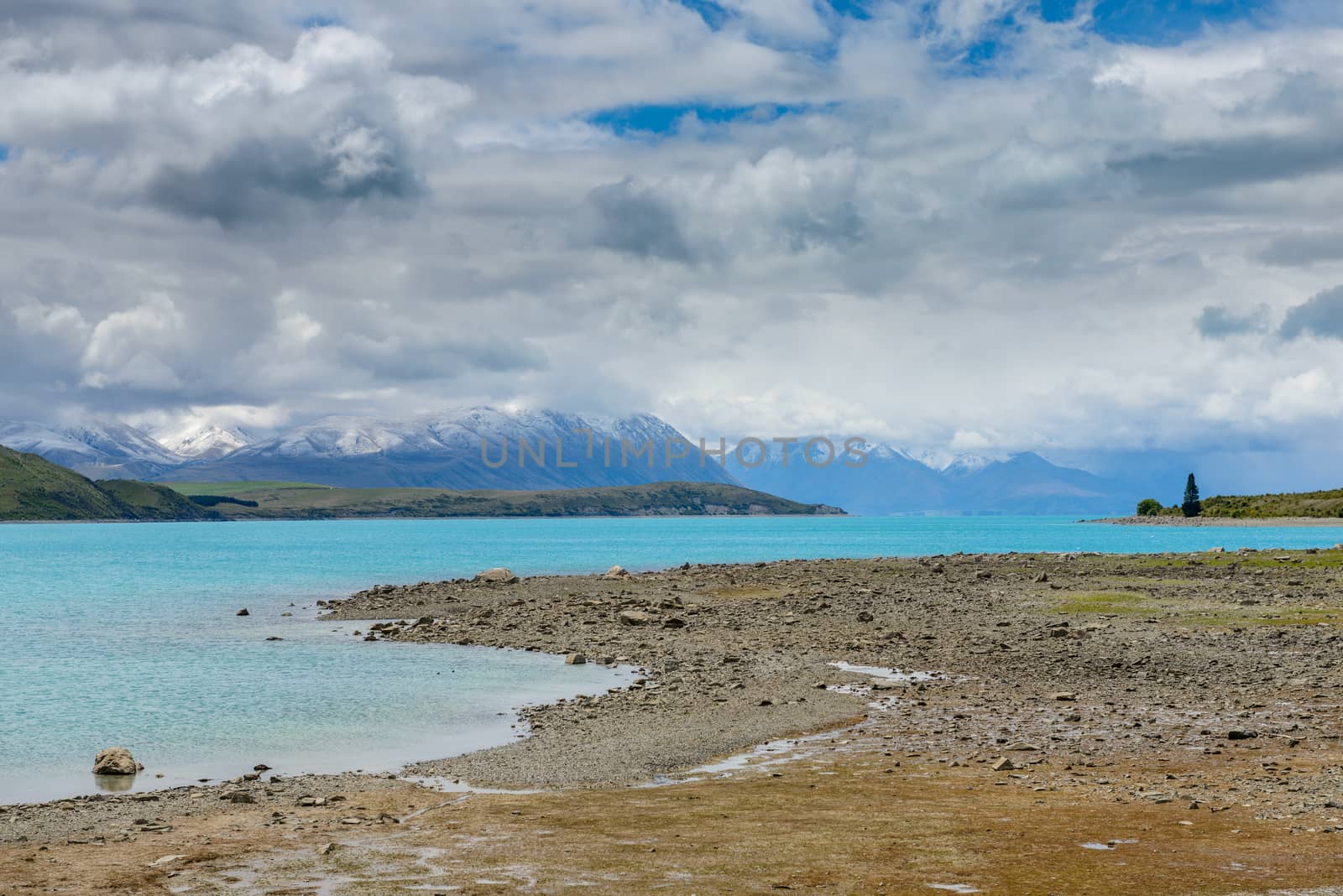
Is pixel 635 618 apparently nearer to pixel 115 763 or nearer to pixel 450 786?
pixel 115 763

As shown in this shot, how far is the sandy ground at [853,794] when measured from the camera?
1512cm

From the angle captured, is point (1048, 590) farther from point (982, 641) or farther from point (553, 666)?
point (553, 666)

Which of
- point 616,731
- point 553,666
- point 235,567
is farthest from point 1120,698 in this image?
point 235,567

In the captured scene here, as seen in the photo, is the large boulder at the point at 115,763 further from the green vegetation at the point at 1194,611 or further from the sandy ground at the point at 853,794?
the green vegetation at the point at 1194,611

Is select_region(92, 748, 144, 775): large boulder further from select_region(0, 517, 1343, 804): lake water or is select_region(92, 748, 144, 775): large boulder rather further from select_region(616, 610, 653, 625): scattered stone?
select_region(616, 610, 653, 625): scattered stone

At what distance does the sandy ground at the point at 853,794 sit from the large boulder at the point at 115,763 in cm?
314

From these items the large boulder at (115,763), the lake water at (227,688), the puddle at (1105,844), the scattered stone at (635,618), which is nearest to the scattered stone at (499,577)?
the lake water at (227,688)

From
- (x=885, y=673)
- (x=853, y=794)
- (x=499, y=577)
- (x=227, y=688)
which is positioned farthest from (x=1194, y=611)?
(x=499, y=577)

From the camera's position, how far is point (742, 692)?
33438 millimetres

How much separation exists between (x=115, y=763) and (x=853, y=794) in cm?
1625

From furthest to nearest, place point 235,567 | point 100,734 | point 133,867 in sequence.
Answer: point 235,567
point 100,734
point 133,867

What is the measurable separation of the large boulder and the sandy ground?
3.14 m

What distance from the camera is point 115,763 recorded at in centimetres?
2458

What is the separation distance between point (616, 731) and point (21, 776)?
13.5 m
